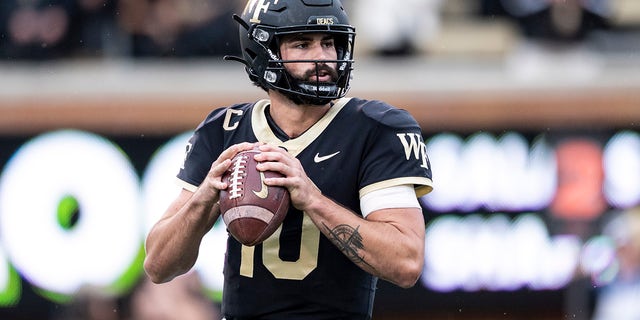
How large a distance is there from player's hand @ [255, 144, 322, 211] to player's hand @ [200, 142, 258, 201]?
10 centimetres

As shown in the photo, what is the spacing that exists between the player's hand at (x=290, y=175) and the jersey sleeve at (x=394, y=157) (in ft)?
0.87

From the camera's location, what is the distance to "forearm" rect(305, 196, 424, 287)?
4.36 m

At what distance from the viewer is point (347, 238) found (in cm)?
436

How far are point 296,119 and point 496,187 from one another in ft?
18.5

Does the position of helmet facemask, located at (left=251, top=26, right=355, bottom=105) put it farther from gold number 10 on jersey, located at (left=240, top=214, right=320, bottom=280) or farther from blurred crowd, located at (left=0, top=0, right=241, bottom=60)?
blurred crowd, located at (left=0, top=0, right=241, bottom=60)

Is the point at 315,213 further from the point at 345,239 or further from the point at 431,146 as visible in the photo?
the point at 431,146

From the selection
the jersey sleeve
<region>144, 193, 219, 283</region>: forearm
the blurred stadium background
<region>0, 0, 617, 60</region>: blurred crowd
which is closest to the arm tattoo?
the jersey sleeve

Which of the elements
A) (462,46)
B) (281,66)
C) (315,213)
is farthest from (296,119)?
(462,46)

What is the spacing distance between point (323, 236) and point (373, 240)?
299mm

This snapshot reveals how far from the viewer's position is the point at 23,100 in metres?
10.2

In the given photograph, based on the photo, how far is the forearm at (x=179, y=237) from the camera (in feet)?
14.9

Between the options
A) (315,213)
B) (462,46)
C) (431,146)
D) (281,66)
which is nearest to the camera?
(315,213)

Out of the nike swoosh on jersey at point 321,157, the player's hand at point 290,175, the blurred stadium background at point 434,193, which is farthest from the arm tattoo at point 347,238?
the blurred stadium background at point 434,193

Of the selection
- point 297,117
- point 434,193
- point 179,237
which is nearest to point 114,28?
point 434,193
